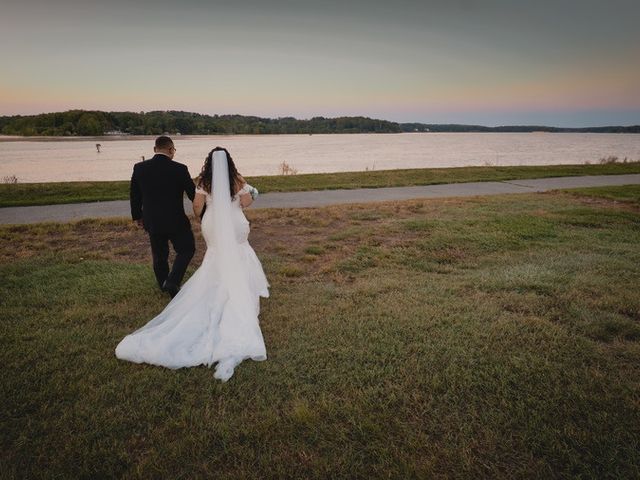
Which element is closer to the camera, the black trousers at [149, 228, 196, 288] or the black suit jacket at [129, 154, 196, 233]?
the black suit jacket at [129, 154, 196, 233]

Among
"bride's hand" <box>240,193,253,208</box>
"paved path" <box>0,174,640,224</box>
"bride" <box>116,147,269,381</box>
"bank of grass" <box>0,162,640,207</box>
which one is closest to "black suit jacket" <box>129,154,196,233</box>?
"bride" <box>116,147,269,381</box>

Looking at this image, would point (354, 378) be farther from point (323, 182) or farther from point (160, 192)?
point (323, 182)

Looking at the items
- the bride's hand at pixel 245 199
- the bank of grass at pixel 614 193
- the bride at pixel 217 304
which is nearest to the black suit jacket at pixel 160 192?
the bride at pixel 217 304

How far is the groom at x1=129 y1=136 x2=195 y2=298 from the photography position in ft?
17.5

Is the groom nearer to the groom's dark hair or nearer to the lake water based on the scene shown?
the groom's dark hair

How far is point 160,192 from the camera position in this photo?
5.39 m

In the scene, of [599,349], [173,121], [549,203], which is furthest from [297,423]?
[173,121]

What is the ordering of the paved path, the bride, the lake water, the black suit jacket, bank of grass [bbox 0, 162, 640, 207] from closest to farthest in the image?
the bride, the black suit jacket, the paved path, bank of grass [bbox 0, 162, 640, 207], the lake water

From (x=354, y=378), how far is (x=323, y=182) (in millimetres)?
14280

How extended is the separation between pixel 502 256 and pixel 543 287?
1.84 meters

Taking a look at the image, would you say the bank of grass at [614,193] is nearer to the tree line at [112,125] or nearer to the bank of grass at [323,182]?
the bank of grass at [323,182]

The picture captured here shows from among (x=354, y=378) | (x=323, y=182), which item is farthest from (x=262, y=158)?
(x=354, y=378)

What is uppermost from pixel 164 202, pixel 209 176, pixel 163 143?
pixel 163 143

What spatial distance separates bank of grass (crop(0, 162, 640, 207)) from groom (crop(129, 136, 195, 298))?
30.9ft
